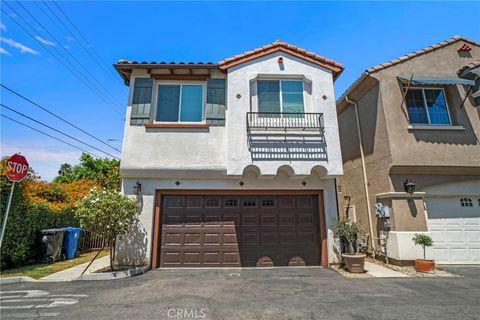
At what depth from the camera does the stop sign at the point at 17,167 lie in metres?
6.33

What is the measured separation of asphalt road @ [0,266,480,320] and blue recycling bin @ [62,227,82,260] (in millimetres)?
3619

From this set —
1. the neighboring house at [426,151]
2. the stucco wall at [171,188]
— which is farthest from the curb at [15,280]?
the neighboring house at [426,151]

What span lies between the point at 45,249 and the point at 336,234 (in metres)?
11.2

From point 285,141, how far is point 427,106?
6.44 m

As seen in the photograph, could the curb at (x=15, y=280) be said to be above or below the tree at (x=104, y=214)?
below

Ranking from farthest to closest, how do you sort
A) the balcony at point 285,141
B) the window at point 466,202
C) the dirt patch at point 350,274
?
the window at point 466,202 < the balcony at point 285,141 < the dirt patch at point 350,274

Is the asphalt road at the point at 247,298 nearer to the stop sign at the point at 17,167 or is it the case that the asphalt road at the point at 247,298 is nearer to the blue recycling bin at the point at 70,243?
the stop sign at the point at 17,167

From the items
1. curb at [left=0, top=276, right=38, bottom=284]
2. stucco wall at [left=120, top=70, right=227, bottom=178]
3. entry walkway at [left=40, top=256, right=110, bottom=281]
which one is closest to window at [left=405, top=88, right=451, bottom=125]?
stucco wall at [left=120, top=70, right=227, bottom=178]

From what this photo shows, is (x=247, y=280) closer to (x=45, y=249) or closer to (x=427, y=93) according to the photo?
(x=45, y=249)

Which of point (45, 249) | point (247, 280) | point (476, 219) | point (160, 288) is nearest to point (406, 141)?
point (476, 219)

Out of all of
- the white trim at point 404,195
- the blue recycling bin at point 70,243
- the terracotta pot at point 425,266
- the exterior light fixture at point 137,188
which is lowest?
the terracotta pot at point 425,266

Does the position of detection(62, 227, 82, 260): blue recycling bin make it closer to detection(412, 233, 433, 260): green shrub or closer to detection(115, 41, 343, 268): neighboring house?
detection(115, 41, 343, 268): neighboring house

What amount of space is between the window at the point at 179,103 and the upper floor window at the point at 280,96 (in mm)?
2437

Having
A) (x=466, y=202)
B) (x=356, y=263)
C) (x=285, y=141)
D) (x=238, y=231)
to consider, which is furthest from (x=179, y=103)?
(x=466, y=202)
